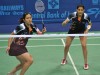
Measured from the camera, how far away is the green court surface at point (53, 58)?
7.98m

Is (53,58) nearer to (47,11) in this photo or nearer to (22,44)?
(22,44)

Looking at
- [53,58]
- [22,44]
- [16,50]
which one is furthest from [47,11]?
[16,50]

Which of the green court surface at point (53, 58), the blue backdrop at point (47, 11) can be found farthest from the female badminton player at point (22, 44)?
the blue backdrop at point (47, 11)

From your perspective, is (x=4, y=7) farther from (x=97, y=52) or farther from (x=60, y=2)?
(x=97, y=52)

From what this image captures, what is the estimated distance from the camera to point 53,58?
9.26 meters

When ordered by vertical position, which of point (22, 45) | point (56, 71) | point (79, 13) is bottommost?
point (56, 71)

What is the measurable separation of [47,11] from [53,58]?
15.5 feet

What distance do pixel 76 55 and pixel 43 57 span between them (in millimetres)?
1088

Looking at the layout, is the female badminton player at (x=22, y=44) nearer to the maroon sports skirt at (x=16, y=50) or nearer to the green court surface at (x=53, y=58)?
the maroon sports skirt at (x=16, y=50)

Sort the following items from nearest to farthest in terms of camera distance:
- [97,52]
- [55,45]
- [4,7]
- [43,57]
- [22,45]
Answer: [22,45] → [43,57] → [97,52] → [55,45] → [4,7]

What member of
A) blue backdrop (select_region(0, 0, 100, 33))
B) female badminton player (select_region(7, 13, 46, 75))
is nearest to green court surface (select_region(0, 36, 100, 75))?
female badminton player (select_region(7, 13, 46, 75))

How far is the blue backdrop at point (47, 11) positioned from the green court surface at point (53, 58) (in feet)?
6.28

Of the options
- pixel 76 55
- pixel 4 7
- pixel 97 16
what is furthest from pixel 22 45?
pixel 97 16

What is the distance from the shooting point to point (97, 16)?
13.9 m
